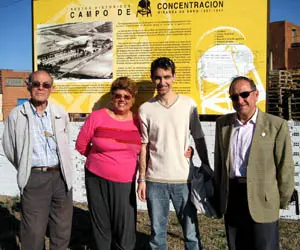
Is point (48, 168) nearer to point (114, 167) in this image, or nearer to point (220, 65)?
point (114, 167)

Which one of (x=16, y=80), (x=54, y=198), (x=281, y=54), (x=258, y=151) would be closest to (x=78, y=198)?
A: (x=54, y=198)

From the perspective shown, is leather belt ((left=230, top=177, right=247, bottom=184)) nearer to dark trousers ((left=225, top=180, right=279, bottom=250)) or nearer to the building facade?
dark trousers ((left=225, top=180, right=279, bottom=250))

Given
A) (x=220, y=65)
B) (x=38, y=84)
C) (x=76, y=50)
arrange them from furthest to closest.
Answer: (x=76, y=50) → (x=220, y=65) → (x=38, y=84)

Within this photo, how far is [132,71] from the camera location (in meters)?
4.54

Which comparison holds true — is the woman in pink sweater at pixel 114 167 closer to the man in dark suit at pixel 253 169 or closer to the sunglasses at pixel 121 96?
the sunglasses at pixel 121 96

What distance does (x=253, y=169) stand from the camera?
9.02 ft

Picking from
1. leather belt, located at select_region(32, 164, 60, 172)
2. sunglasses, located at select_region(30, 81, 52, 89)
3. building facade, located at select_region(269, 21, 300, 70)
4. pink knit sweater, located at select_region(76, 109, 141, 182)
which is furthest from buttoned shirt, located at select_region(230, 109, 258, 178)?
building facade, located at select_region(269, 21, 300, 70)

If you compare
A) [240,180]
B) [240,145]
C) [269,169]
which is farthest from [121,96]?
[269,169]

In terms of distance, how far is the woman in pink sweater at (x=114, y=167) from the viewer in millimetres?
3381

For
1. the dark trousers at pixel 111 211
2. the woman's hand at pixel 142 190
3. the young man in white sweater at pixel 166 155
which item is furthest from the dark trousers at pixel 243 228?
the dark trousers at pixel 111 211

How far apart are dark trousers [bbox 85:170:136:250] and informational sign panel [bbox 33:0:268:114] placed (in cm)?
134

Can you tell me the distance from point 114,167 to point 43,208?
83 centimetres

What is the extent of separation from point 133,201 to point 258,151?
1.41 meters

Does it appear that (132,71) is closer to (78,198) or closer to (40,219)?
(40,219)
